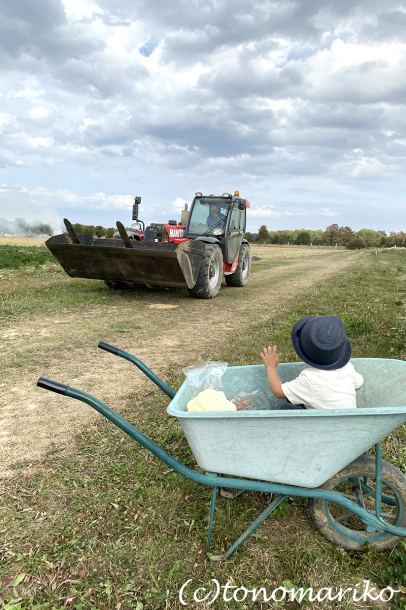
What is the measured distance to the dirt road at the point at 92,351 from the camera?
11.5ft

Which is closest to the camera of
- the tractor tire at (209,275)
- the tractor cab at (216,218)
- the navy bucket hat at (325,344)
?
the navy bucket hat at (325,344)

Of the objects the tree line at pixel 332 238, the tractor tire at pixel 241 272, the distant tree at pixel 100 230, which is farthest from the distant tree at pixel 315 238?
the tractor tire at pixel 241 272

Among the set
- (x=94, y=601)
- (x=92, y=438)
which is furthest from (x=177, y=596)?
(x=92, y=438)

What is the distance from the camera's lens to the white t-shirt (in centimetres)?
223

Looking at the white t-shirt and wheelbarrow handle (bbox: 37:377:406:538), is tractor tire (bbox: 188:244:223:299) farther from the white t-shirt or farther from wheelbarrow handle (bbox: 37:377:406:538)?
wheelbarrow handle (bbox: 37:377:406:538)

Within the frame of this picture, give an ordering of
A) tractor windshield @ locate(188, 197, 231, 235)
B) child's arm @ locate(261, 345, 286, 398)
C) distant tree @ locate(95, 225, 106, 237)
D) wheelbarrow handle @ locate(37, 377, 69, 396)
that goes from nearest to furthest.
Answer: wheelbarrow handle @ locate(37, 377, 69, 396) → child's arm @ locate(261, 345, 286, 398) → tractor windshield @ locate(188, 197, 231, 235) → distant tree @ locate(95, 225, 106, 237)

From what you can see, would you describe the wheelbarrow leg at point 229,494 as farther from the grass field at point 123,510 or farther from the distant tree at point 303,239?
the distant tree at point 303,239

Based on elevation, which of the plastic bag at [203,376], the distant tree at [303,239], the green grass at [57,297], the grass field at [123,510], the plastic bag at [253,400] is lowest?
the grass field at [123,510]

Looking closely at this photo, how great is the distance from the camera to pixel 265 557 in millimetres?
2180

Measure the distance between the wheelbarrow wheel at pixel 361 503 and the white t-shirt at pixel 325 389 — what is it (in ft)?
1.09

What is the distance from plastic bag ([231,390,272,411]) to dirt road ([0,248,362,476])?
57.8 inches

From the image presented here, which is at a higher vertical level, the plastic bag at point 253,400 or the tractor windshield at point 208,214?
the tractor windshield at point 208,214

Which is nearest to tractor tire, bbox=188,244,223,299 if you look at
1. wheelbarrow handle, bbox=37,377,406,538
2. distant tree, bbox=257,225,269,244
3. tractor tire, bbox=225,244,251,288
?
tractor tire, bbox=225,244,251,288

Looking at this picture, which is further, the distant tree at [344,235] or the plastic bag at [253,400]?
the distant tree at [344,235]
